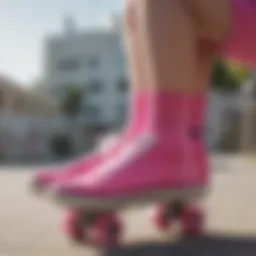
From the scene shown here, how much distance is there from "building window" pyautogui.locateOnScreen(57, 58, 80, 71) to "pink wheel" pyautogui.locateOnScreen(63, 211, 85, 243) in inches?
1071

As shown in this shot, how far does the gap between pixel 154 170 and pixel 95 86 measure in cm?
2700

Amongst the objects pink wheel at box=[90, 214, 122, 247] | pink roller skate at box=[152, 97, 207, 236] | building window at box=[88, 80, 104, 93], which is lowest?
pink wheel at box=[90, 214, 122, 247]

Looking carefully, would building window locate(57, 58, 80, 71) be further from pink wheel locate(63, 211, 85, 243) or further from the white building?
pink wheel locate(63, 211, 85, 243)

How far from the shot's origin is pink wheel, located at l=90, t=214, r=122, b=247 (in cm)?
144

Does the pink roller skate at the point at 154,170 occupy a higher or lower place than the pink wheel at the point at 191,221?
higher

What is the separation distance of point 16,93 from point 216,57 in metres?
14.4

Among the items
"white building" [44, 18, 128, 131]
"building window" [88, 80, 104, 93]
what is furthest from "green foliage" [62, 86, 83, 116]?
"building window" [88, 80, 104, 93]

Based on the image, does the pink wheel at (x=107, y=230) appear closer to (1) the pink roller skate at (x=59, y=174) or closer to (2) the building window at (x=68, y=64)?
(1) the pink roller skate at (x=59, y=174)

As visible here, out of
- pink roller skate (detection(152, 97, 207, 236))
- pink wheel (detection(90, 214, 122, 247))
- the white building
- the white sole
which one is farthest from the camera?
the white building

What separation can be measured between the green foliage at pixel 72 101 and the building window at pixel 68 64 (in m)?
3.32

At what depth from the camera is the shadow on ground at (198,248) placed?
135 centimetres

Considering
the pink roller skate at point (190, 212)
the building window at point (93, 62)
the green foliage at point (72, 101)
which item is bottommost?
the pink roller skate at point (190, 212)

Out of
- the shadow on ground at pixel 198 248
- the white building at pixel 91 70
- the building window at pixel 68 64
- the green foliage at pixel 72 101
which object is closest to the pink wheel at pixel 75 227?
the shadow on ground at pixel 198 248

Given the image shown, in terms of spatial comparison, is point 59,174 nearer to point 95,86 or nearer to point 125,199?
point 125,199
